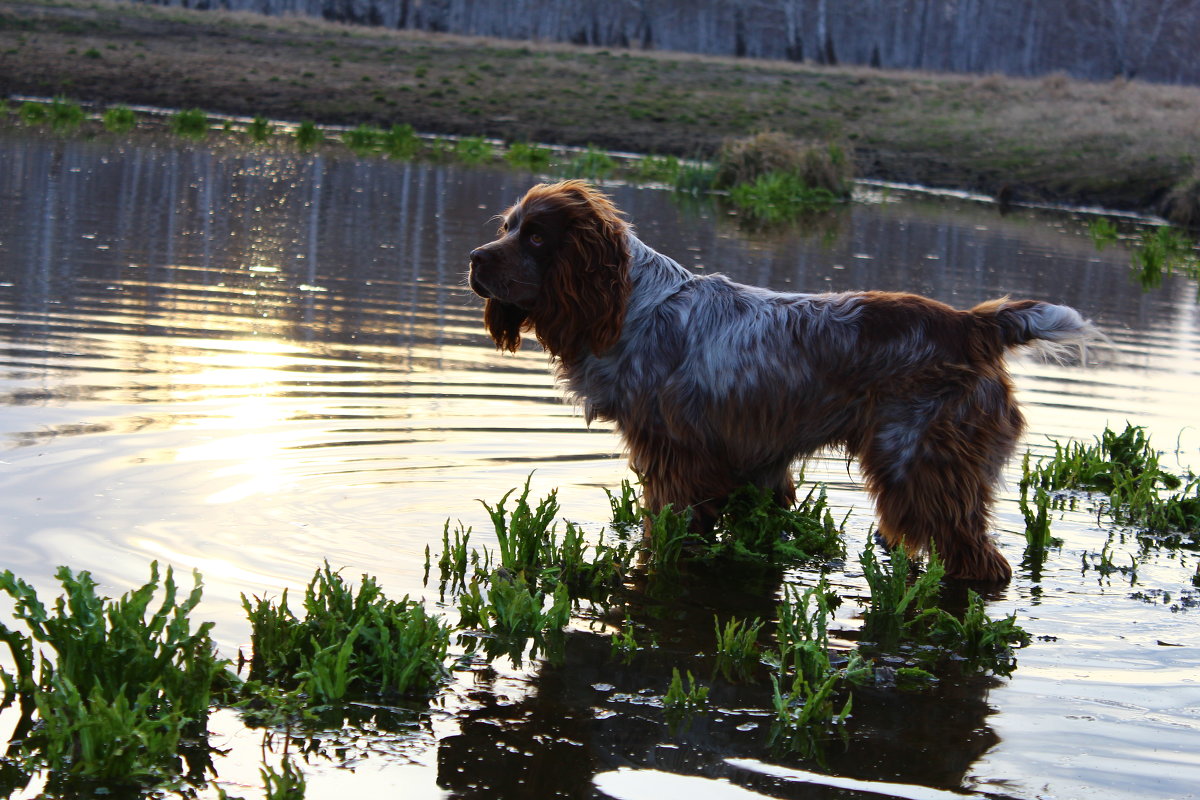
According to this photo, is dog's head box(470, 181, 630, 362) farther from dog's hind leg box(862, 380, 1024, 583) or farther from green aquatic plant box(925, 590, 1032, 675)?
green aquatic plant box(925, 590, 1032, 675)

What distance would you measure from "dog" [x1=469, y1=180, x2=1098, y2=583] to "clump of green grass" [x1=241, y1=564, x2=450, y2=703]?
1795mm

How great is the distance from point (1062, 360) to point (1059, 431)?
309 cm

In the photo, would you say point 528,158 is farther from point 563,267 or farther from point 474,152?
point 563,267

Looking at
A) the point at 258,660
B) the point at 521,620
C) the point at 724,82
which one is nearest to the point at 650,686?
the point at 521,620

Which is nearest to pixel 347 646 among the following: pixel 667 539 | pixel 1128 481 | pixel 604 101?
pixel 667 539

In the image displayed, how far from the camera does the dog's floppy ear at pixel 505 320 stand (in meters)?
6.29

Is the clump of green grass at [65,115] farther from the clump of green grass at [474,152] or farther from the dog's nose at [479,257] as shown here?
the dog's nose at [479,257]

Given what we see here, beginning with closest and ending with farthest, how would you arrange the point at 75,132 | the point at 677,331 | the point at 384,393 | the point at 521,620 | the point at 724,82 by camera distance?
the point at 521,620 < the point at 677,331 < the point at 384,393 < the point at 75,132 < the point at 724,82

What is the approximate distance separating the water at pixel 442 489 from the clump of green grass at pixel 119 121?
1046 centimetres

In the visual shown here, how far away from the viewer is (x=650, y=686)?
4.70 m

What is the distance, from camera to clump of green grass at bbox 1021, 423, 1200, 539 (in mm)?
7082

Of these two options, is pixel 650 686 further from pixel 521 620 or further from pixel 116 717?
pixel 116 717

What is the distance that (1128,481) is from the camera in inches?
290

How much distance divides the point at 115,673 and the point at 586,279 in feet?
8.79
